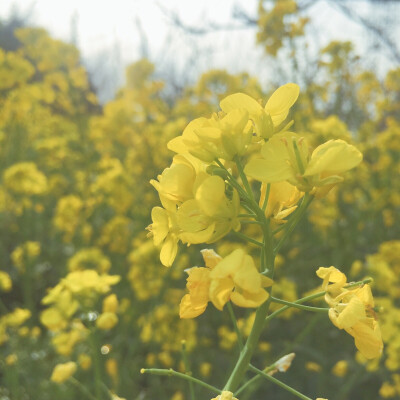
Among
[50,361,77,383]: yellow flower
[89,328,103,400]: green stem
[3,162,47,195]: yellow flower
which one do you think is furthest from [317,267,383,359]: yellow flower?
[3,162,47,195]: yellow flower

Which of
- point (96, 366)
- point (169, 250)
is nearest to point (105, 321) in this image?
point (96, 366)

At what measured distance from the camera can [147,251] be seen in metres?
2.71

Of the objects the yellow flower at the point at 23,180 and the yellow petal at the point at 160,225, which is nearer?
the yellow petal at the point at 160,225

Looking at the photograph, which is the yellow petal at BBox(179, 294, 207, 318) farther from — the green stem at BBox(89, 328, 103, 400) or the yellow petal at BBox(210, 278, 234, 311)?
the green stem at BBox(89, 328, 103, 400)

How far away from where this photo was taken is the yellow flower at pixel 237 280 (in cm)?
64

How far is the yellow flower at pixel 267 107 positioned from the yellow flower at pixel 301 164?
5 cm

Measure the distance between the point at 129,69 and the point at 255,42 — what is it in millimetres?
1412

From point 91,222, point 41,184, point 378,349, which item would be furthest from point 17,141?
point 378,349

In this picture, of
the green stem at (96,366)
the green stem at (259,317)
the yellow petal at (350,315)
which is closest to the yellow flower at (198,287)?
the green stem at (259,317)

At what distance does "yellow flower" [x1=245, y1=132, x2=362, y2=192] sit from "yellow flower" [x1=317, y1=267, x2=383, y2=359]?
18 centimetres

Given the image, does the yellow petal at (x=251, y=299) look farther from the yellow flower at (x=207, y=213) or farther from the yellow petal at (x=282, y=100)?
the yellow petal at (x=282, y=100)

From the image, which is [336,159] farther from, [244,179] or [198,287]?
[198,287]

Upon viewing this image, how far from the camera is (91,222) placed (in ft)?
13.1

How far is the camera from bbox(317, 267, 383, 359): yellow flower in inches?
27.6
